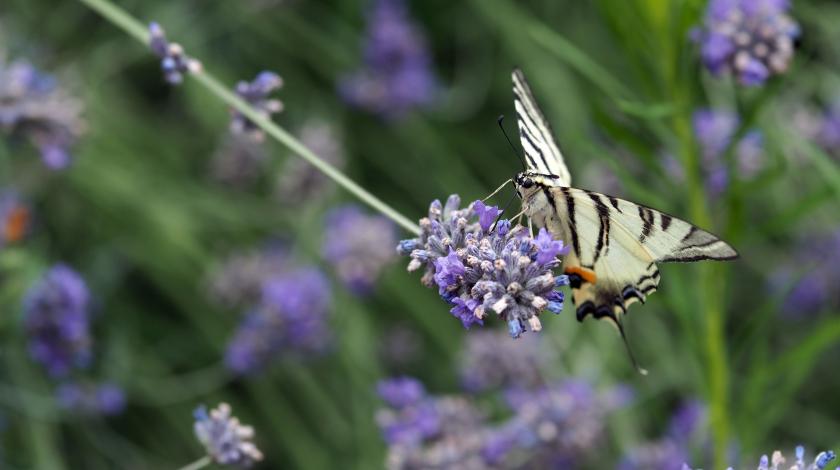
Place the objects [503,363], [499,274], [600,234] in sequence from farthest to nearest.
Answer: [503,363] → [600,234] → [499,274]

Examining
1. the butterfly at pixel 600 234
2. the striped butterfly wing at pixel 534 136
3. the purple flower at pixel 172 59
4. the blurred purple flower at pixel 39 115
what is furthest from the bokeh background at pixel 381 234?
the purple flower at pixel 172 59

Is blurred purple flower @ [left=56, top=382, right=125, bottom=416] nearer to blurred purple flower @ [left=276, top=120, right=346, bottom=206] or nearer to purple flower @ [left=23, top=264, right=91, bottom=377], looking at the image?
purple flower @ [left=23, top=264, right=91, bottom=377]

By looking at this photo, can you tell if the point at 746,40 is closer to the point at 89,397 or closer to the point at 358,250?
the point at 358,250

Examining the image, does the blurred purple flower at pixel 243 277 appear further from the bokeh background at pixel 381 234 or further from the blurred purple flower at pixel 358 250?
the blurred purple flower at pixel 358 250

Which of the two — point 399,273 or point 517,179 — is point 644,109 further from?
point 399,273

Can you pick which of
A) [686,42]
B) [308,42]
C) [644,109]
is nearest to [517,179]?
[644,109]

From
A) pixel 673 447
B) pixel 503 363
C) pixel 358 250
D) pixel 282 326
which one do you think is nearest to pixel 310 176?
pixel 358 250
